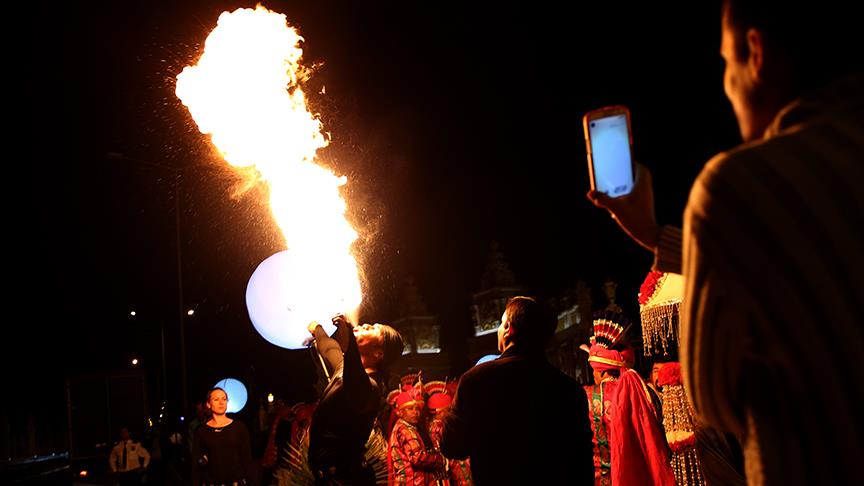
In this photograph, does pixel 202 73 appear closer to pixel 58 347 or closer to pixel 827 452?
pixel 827 452

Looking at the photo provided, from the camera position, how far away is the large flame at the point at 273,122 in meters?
6.35

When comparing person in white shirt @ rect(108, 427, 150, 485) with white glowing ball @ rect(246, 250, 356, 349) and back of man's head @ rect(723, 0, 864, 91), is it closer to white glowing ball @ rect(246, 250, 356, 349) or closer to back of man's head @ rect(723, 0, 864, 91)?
white glowing ball @ rect(246, 250, 356, 349)

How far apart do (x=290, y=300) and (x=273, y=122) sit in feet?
6.93

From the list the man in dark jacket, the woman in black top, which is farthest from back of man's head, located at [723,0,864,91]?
the woman in black top

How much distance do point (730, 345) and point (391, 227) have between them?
31155 millimetres

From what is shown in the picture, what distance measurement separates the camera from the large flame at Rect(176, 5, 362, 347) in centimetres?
635

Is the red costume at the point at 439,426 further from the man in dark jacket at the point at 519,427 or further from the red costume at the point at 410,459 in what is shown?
the man in dark jacket at the point at 519,427

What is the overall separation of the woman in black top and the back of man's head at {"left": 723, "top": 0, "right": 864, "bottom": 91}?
9664 mm

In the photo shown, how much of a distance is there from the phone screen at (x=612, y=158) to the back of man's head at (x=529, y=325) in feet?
7.00

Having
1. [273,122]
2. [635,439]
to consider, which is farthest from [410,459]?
[273,122]

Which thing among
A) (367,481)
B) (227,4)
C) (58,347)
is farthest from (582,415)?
(58,347)

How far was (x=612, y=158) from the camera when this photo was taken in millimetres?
2264

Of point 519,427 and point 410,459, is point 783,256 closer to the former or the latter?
point 519,427

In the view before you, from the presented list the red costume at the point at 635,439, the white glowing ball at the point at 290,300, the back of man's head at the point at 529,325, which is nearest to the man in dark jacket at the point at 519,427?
the back of man's head at the point at 529,325
